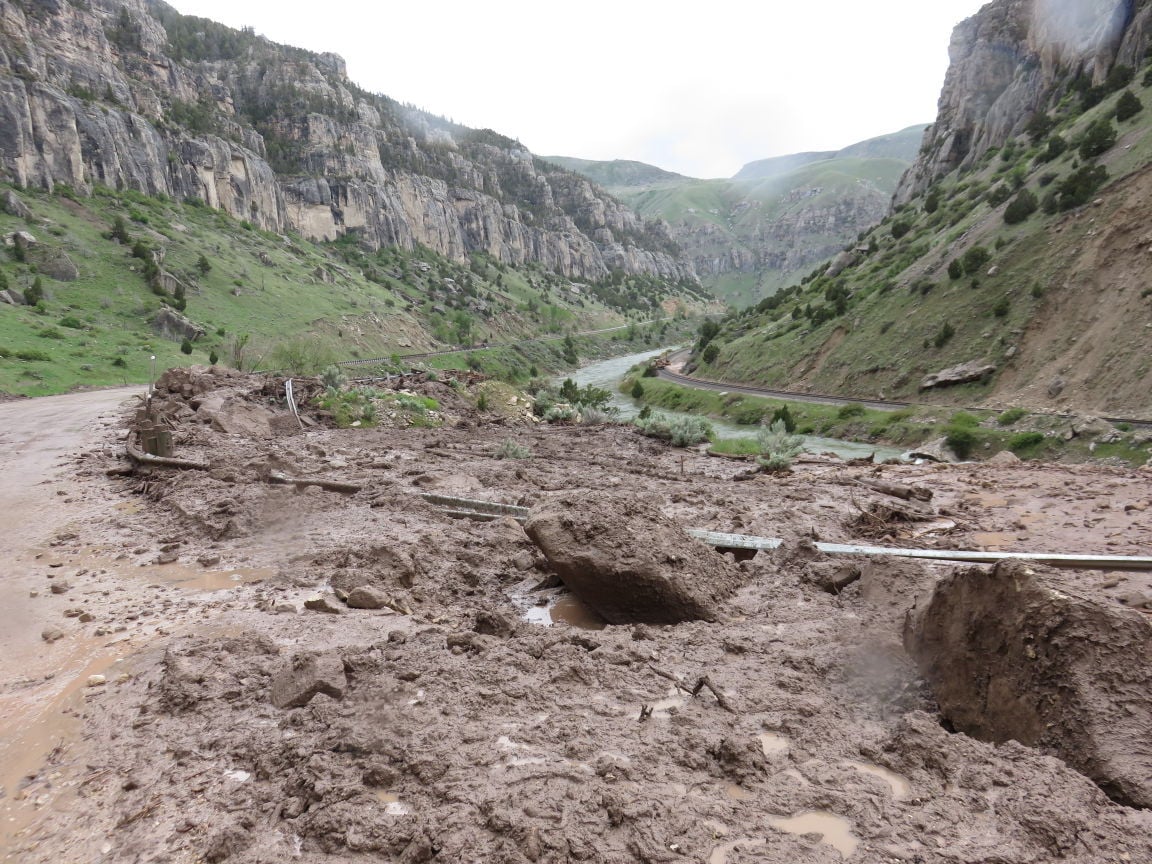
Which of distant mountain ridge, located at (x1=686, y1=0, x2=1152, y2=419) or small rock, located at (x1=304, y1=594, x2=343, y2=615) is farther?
distant mountain ridge, located at (x1=686, y1=0, x2=1152, y2=419)

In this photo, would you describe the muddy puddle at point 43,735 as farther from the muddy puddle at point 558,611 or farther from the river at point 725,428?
the river at point 725,428

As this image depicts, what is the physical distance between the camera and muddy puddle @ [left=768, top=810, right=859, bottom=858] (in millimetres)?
3549

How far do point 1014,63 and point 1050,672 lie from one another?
9994 centimetres

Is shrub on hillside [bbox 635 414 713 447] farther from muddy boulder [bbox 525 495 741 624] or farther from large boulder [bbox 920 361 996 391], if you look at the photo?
large boulder [bbox 920 361 996 391]

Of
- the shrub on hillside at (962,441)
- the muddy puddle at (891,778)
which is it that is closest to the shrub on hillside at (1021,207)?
the shrub on hillside at (962,441)

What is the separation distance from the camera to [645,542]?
7.68 m

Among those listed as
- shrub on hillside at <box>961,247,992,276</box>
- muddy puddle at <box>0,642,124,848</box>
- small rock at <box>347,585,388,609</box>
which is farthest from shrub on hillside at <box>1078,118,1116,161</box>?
muddy puddle at <box>0,642,124,848</box>

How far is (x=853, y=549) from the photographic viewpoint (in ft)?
30.0

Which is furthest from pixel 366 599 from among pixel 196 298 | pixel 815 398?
pixel 196 298

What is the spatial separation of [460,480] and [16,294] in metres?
53.8

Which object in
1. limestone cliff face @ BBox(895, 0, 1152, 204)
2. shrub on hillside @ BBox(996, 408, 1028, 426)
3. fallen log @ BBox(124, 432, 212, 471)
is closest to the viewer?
fallen log @ BBox(124, 432, 212, 471)

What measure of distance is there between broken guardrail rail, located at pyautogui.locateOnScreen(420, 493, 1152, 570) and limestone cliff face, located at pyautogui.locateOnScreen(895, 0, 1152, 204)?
221 feet

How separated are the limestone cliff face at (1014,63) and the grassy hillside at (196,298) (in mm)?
73958

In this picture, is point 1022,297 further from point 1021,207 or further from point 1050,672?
point 1050,672
